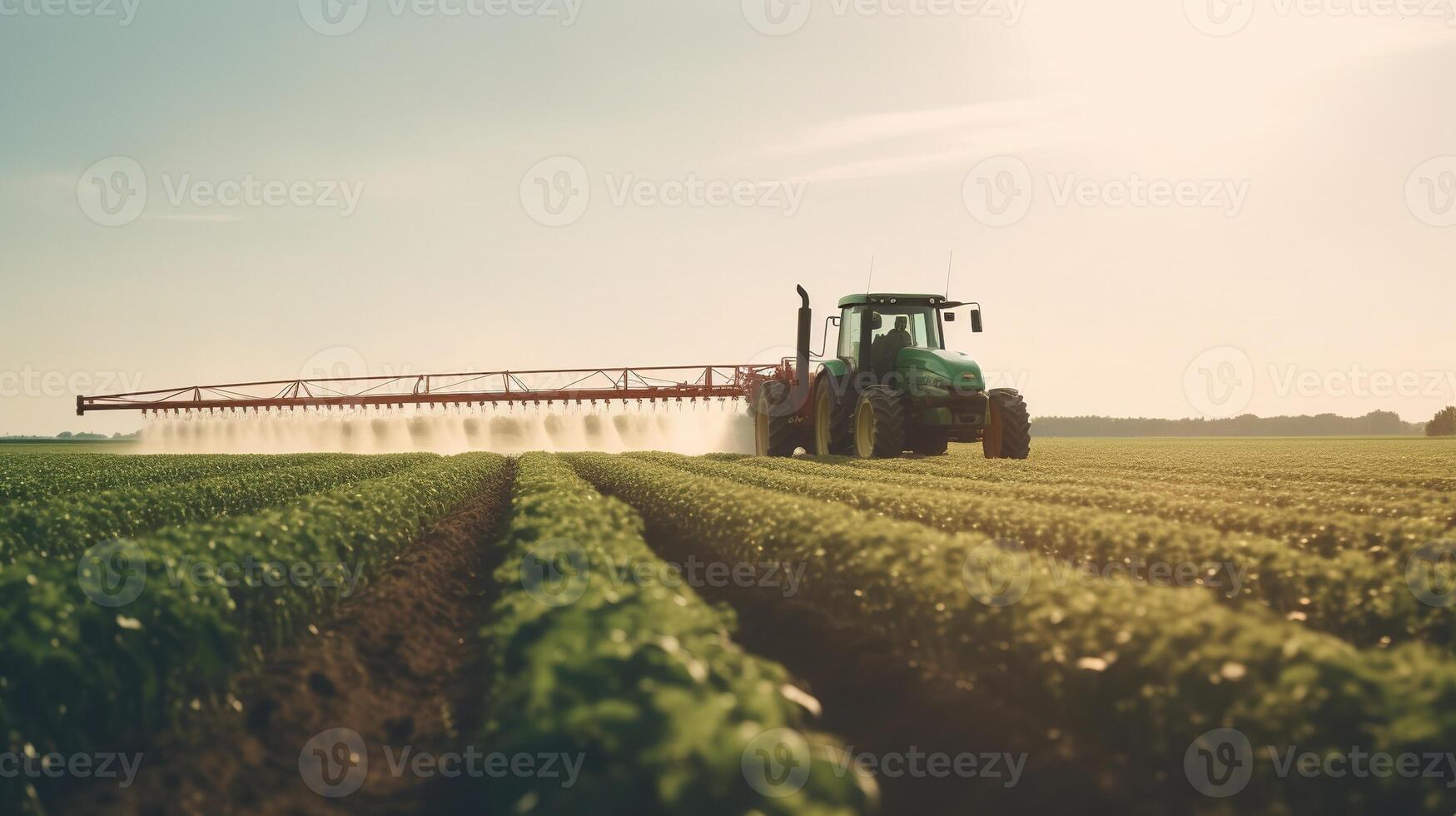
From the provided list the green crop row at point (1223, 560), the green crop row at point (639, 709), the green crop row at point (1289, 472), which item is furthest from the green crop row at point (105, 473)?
the green crop row at point (639, 709)

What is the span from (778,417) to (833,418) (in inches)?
134

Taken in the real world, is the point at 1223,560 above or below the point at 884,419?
below

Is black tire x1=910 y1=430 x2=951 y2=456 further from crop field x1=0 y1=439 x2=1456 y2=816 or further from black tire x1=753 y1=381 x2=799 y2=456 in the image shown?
crop field x1=0 y1=439 x2=1456 y2=816

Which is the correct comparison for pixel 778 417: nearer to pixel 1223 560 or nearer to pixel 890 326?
pixel 890 326

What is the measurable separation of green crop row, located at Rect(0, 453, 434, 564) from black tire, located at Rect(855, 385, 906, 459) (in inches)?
445

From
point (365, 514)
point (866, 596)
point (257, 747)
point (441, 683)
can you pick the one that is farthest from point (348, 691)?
point (365, 514)

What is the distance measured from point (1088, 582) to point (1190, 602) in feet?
3.18

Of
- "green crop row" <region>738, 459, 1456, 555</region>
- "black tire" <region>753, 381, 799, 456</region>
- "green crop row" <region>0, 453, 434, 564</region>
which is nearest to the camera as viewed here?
"green crop row" <region>738, 459, 1456, 555</region>

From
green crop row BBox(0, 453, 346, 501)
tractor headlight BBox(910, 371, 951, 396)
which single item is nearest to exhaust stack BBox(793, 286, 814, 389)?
tractor headlight BBox(910, 371, 951, 396)

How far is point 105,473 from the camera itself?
26.4 metres

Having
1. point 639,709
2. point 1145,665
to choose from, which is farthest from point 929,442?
point 639,709

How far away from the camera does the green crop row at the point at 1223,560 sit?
25.0ft

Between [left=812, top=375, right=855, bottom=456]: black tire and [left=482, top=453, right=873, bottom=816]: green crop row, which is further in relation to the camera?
[left=812, top=375, right=855, bottom=456]: black tire

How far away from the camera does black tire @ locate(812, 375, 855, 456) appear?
2353 cm
